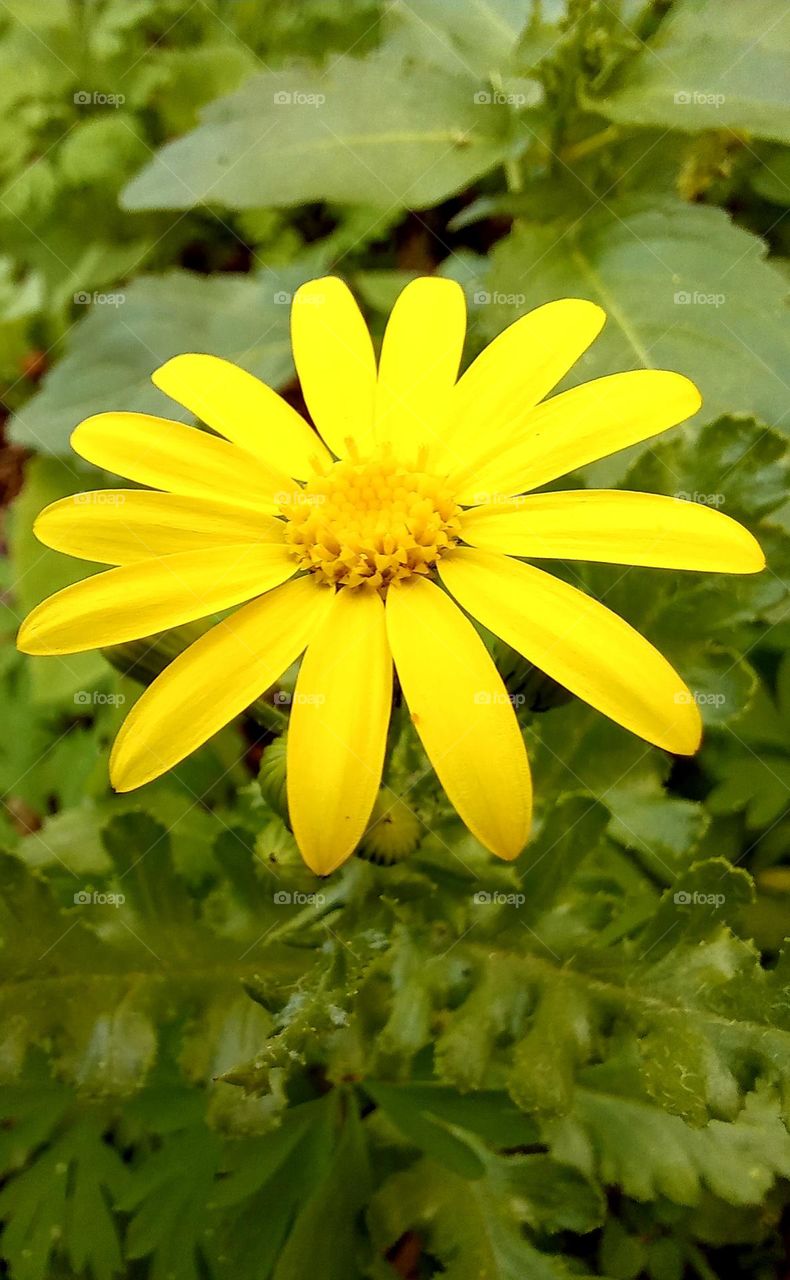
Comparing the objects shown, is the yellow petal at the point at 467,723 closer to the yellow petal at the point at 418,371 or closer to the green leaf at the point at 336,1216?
the yellow petal at the point at 418,371

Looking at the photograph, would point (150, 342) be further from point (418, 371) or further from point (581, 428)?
point (581, 428)

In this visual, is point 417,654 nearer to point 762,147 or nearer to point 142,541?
point 142,541

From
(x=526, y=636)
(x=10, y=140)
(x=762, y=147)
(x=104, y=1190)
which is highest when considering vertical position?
(x=762, y=147)

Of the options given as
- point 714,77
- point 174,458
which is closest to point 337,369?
point 174,458

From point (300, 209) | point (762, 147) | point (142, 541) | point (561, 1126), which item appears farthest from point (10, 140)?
point (561, 1126)

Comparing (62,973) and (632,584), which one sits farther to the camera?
(632,584)

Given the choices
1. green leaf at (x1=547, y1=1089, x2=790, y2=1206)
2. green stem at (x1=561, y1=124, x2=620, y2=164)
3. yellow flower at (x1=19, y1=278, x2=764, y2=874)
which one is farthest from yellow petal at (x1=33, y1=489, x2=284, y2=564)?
green stem at (x1=561, y1=124, x2=620, y2=164)

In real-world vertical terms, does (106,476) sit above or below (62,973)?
below
